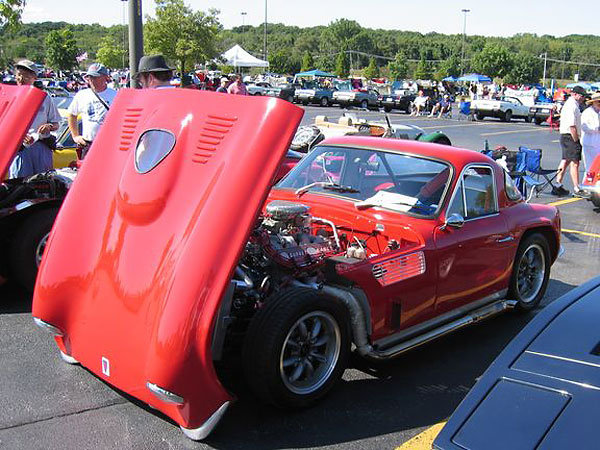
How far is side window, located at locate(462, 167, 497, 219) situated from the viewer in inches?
186

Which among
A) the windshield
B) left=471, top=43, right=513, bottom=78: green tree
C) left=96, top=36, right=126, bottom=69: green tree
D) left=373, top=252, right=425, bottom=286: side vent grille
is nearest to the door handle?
the windshield

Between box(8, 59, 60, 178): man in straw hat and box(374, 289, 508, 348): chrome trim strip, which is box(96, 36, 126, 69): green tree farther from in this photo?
box(374, 289, 508, 348): chrome trim strip

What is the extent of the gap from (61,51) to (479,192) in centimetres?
9926

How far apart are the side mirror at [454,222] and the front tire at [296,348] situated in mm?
1186

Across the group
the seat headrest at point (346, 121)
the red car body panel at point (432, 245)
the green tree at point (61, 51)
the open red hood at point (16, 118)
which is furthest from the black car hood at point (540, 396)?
the green tree at point (61, 51)

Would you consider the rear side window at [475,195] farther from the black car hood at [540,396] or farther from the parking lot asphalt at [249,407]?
the black car hood at [540,396]

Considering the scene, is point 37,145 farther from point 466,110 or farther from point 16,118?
point 466,110

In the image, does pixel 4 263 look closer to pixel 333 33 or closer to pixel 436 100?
pixel 436 100

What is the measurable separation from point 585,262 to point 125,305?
18.8 ft

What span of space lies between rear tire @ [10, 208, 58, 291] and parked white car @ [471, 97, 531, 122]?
28.0 m

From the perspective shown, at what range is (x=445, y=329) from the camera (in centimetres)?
425

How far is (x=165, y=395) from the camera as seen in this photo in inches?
115

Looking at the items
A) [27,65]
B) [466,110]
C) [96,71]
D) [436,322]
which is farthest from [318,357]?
[466,110]

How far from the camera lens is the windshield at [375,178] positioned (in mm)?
4566
